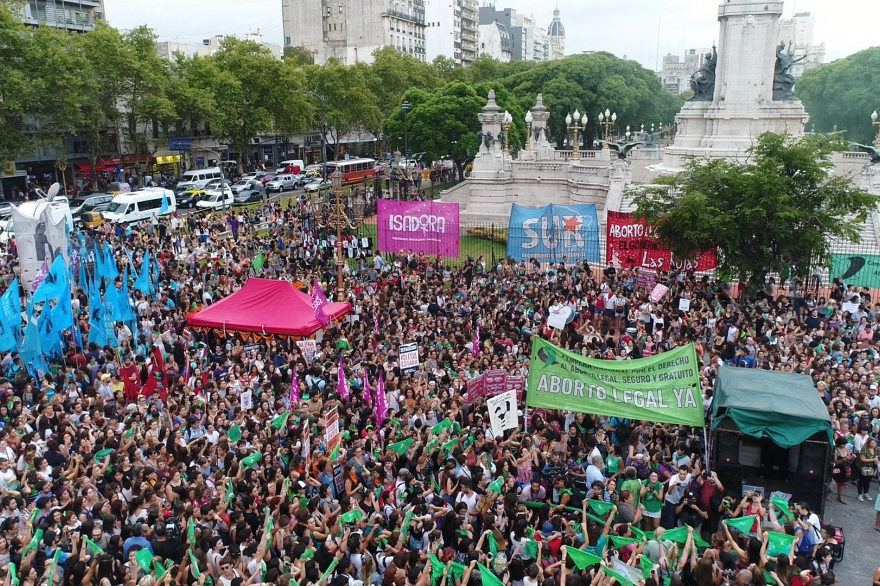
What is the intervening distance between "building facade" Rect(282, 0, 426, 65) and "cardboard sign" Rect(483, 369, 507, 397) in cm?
9354

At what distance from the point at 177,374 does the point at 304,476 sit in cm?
610

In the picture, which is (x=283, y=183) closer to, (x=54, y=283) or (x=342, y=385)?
(x=54, y=283)

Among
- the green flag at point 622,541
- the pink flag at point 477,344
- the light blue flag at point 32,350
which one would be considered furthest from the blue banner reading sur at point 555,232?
the green flag at point 622,541

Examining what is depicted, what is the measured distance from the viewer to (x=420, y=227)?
76.3 feet

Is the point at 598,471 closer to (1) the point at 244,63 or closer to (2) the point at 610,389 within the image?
(2) the point at 610,389

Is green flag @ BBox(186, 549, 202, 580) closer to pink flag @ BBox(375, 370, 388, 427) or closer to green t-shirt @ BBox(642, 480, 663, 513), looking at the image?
pink flag @ BBox(375, 370, 388, 427)

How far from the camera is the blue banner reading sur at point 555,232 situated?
2302 centimetres

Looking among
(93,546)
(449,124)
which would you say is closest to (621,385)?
(93,546)

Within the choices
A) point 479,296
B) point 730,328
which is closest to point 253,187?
point 479,296

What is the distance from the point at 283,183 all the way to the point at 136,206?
54.0 ft

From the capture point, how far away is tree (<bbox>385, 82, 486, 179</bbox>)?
5491cm

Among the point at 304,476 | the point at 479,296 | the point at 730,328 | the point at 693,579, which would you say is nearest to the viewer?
the point at 693,579

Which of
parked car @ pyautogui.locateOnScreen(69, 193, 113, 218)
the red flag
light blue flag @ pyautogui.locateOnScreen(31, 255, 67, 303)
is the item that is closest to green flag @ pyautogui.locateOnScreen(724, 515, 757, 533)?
the red flag

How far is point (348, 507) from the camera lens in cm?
1041
